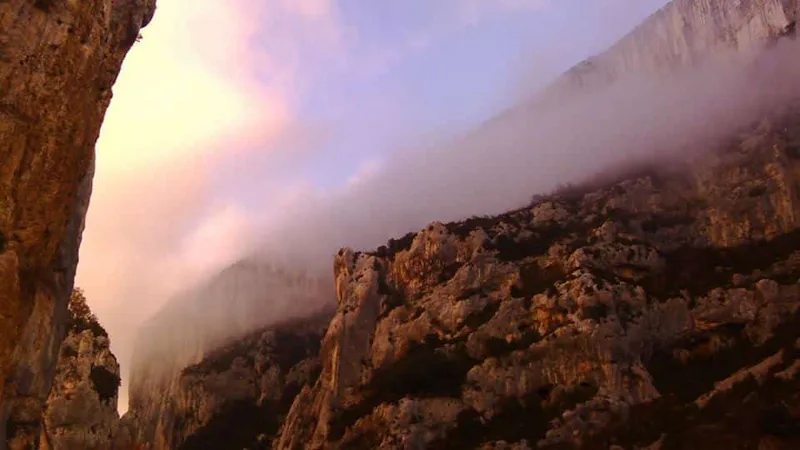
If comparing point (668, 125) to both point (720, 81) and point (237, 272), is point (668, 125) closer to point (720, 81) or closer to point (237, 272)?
point (720, 81)

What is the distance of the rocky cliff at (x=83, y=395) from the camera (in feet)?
133

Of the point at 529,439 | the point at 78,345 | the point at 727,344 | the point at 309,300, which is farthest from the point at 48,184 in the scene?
the point at 309,300

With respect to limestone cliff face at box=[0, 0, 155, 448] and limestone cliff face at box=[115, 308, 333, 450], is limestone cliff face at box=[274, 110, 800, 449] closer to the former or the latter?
limestone cliff face at box=[115, 308, 333, 450]

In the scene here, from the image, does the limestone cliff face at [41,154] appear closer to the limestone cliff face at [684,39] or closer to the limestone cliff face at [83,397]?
the limestone cliff face at [83,397]

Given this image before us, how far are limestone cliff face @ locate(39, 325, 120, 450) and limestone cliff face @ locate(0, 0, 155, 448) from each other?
49.1 ft

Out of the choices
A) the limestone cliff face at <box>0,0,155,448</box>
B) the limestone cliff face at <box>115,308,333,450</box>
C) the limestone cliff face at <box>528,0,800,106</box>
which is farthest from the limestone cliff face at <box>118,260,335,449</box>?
the limestone cliff face at <box>0,0,155,448</box>

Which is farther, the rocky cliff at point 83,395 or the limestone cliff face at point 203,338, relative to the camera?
the limestone cliff face at point 203,338

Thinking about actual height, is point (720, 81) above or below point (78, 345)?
above

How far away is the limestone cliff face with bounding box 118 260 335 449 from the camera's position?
130 m

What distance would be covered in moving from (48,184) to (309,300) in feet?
414

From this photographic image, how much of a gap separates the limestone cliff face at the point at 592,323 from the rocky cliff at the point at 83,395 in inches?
1509

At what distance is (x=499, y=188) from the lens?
425 ft

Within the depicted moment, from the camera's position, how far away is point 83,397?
1670 inches

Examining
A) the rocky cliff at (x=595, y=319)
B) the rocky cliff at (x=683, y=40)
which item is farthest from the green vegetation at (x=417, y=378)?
the rocky cliff at (x=683, y=40)
